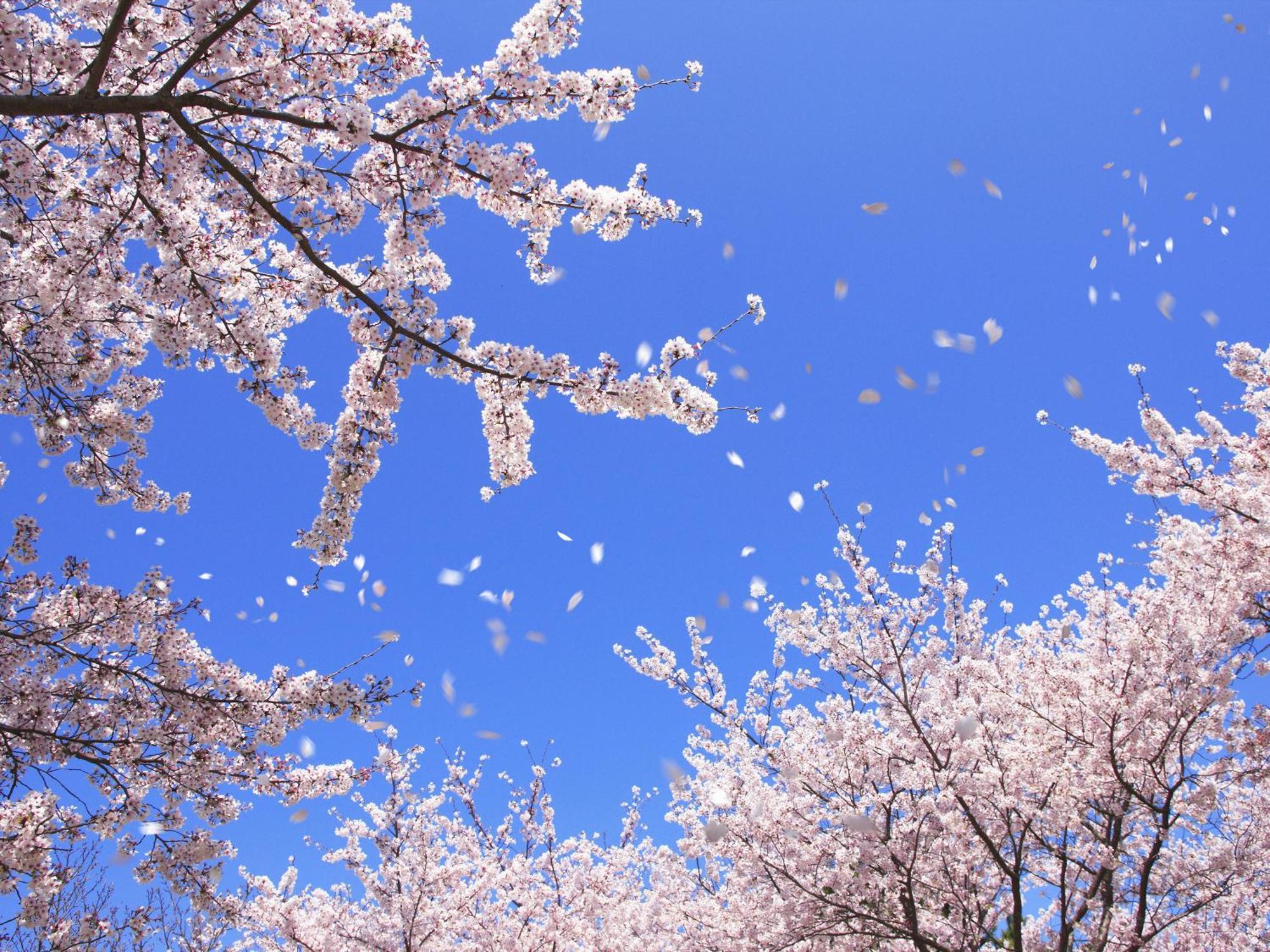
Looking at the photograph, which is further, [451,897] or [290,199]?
[451,897]

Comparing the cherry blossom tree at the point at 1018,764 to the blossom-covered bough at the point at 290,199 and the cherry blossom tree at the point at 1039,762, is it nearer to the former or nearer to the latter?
the cherry blossom tree at the point at 1039,762

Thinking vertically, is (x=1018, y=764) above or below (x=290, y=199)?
below

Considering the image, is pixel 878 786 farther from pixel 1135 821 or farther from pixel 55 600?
pixel 55 600

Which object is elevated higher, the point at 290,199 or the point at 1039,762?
the point at 290,199

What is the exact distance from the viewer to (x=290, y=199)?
5.12 meters

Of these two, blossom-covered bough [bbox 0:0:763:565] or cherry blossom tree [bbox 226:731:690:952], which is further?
cherry blossom tree [bbox 226:731:690:952]

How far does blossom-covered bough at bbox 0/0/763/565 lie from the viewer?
4.54 m

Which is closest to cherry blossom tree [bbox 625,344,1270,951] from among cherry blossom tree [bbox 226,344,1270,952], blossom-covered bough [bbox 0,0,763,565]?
cherry blossom tree [bbox 226,344,1270,952]

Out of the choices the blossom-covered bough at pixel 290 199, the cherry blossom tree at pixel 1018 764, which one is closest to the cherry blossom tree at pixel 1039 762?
the cherry blossom tree at pixel 1018 764

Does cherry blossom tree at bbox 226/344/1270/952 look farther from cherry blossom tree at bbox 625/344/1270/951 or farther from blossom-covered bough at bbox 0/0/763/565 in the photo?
blossom-covered bough at bbox 0/0/763/565

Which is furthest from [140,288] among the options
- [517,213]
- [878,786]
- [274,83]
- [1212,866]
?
[1212,866]

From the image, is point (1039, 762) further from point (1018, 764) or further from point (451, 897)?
point (451, 897)

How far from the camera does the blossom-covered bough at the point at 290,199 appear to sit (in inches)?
179

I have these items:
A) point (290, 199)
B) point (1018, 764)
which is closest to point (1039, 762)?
point (1018, 764)
